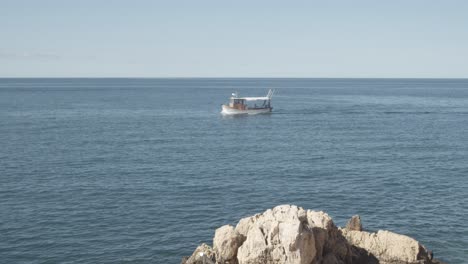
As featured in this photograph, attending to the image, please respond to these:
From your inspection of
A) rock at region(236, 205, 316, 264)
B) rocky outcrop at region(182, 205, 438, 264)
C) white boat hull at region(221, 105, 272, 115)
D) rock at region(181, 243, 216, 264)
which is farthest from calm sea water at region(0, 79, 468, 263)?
white boat hull at region(221, 105, 272, 115)

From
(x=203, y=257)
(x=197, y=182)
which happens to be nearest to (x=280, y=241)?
(x=203, y=257)

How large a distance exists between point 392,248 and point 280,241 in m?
9.08

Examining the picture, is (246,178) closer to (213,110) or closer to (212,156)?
(212,156)

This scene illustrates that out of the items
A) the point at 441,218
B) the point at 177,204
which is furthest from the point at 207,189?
the point at 441,218

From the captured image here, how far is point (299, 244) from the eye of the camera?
3275cm

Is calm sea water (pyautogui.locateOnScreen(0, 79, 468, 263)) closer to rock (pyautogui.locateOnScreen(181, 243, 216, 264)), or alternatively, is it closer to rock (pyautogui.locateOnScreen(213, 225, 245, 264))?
rock (pyautogui.locateOnScreen(181, 243, 216, 264))

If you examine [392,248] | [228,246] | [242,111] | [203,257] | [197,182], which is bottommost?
[197,182]

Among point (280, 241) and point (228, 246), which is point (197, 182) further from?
point (280, 241)

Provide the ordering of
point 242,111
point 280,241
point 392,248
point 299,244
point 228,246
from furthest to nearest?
1. point 242,111
2. point 392,248
3. point 228,246
4. point 280,241
5. point 299,244

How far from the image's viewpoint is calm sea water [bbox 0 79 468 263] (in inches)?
1770

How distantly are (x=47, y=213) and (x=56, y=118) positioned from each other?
8273 cm

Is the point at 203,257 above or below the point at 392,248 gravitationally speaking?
below

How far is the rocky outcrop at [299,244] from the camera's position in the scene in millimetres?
33188

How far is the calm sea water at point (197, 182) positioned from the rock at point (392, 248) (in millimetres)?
5796
